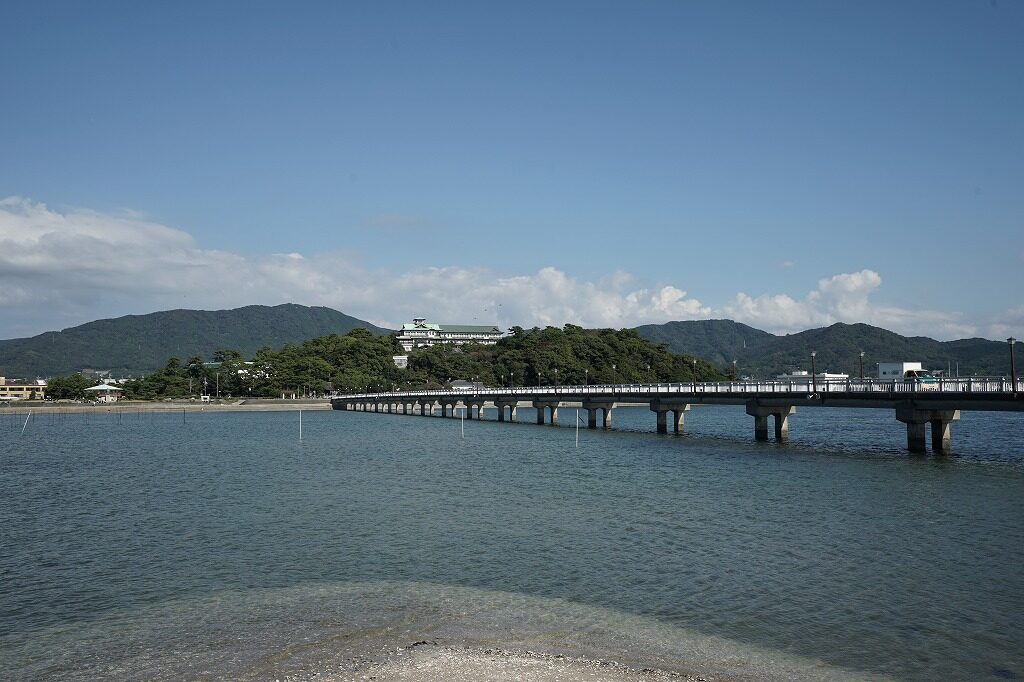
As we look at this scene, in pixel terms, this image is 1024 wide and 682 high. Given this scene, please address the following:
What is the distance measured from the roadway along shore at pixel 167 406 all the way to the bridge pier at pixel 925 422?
140118mm

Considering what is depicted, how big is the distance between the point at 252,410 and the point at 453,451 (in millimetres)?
126291

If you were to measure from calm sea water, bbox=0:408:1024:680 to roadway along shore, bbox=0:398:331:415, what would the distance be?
5316 inches

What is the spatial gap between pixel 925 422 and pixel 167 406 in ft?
545

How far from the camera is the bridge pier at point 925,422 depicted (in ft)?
183

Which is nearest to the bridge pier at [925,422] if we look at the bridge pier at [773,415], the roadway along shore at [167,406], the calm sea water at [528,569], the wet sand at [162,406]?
the calm sea water at [528,569]

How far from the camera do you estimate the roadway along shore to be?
175 meters

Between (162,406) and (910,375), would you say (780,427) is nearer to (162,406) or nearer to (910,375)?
(910,375)

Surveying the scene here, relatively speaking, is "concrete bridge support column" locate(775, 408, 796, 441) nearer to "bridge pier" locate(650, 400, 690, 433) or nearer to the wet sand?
"bridge pier" locate(650, 400, 690, 433)

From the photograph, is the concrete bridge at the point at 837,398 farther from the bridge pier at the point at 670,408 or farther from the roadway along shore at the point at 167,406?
the roadway along shore at the point at 167,406

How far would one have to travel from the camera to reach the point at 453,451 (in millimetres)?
68500

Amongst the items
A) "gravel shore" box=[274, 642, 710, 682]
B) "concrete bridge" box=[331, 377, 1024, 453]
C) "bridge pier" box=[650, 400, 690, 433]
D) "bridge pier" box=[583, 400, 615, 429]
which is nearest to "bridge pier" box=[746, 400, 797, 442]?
"concrete bridge" box=[331, 377, 1024, 453]

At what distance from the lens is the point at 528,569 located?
23438mm

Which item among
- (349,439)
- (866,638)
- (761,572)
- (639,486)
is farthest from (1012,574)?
(349,439)

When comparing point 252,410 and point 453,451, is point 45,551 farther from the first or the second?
point 252,410
